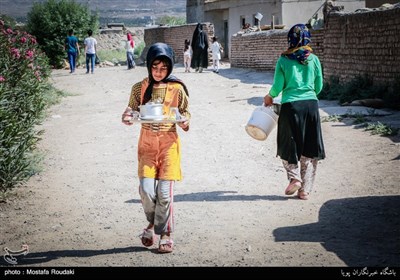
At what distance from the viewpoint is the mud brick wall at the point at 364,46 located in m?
11.8

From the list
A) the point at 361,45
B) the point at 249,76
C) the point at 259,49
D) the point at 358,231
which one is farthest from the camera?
the point at 259,49

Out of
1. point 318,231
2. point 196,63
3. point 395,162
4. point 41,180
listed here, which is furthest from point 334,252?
point 196,63

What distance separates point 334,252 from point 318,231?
1.86 ft

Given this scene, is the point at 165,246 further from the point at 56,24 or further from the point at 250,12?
the point at 56,24

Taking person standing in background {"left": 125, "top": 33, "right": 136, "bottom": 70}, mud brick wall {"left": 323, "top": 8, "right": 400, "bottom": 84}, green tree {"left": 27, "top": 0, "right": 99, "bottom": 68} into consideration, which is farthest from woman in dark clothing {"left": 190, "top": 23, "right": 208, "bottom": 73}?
mud brick wall {"left": 323, "top": 8, "right": 400, "bottom": 84}

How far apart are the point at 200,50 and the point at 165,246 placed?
21.8 m

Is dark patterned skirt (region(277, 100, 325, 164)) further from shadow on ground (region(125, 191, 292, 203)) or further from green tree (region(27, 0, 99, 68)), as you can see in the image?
green tree (region(27, 0, 99, 68))

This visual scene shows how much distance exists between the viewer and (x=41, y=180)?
702cm

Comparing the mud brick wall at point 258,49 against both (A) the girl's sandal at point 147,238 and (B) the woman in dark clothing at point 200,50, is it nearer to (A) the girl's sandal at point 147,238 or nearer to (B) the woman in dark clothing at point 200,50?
(B) the woman in dark clothing at point 200,50

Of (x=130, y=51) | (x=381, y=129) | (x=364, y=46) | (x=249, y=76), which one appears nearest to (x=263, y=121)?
(x=381, y=129)

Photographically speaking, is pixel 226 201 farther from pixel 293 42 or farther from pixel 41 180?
pixel 41 180

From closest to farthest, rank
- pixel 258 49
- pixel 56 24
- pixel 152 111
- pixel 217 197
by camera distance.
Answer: pixel 152 111 < pixel 217 197 < pixel 258 49 < pixel 56 24

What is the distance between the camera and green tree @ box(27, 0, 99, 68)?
3284cm

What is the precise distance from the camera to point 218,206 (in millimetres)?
5738
